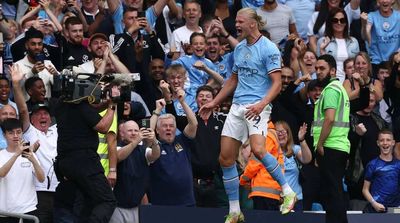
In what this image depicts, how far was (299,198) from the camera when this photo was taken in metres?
17.1

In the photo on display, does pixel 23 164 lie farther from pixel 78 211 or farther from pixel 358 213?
pixel 358 213

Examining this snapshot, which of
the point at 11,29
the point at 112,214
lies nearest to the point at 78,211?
the point at 112,214

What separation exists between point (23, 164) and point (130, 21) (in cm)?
454

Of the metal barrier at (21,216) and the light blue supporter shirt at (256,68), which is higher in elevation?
the light blue supporter shirt at (256,68)

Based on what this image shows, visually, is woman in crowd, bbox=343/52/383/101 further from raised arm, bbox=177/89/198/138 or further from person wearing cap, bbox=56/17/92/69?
person wearing cap, bbox=56/17/92/69

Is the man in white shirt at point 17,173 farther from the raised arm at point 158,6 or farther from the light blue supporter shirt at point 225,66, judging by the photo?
the raised arm at point 158,6

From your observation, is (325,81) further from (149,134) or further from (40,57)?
(40,57)

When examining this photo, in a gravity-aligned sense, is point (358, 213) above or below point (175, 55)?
below

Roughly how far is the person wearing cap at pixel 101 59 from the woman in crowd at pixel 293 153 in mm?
2445

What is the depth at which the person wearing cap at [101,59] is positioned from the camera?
17656 millimetres

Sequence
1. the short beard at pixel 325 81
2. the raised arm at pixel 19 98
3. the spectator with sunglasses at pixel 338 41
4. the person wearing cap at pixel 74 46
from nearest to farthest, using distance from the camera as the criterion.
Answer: the short beard at pixel 325 81
the raised arm at pixel 19 98
the person wearing cap at pixel 74 46
the spectator with sunglasses at pixel 338 41

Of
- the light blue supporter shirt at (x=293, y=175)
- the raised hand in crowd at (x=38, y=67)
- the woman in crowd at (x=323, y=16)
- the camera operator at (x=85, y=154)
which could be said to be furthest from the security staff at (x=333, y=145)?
the woman in crowd at (x=323, y=16)

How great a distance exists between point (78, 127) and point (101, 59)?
3576 mm

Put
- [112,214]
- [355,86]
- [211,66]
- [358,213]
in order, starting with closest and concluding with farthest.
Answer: [112,214] → [358,213] → [355,86] → [211,66]
